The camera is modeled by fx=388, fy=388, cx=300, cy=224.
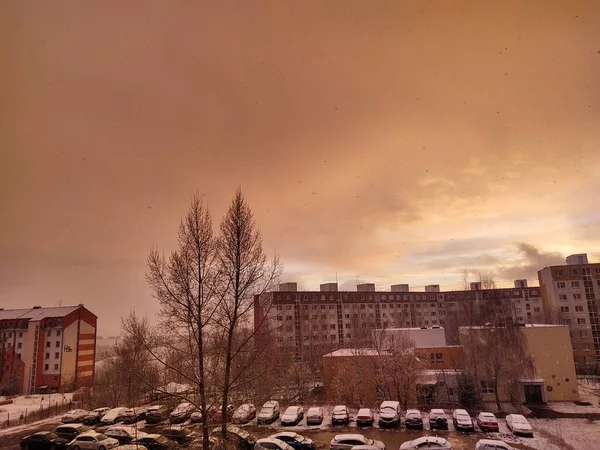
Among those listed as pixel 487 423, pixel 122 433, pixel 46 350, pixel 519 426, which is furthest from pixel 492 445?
pixel 46 350

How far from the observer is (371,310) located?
76.8 m

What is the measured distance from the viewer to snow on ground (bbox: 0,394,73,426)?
33725 mm

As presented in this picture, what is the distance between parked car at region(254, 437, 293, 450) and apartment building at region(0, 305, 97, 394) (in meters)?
40.0

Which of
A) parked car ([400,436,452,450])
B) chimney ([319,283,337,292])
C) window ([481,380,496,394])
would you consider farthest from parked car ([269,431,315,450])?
chimney ([319,283,337,292])

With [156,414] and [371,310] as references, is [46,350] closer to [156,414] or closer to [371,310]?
[156,414]

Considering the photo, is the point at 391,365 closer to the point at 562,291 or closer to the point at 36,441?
the point at 36,441

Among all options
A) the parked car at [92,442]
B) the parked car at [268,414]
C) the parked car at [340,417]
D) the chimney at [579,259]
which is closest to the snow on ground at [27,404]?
the parked car at [92,442]

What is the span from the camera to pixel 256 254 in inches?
513

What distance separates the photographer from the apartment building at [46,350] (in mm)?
48156

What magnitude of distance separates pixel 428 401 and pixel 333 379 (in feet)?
23.8

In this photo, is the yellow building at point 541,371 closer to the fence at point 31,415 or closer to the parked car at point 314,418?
the parked car at point 314,418

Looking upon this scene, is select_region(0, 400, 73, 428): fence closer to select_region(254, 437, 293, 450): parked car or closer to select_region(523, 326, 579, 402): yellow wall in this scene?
select_region(254, 437, 293, 450): parked car

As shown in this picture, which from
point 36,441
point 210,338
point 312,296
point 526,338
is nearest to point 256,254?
point 210,338

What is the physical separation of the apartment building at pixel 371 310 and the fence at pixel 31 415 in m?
29.1
